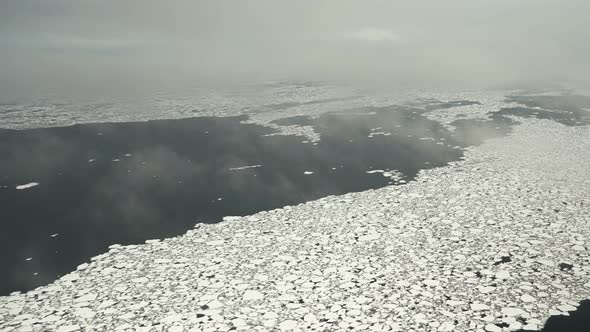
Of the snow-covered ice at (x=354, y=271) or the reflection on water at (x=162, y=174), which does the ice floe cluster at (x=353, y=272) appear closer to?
the snow-covered ice at (x=354, y=271)

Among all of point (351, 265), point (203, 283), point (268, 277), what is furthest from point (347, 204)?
point (203, 283)

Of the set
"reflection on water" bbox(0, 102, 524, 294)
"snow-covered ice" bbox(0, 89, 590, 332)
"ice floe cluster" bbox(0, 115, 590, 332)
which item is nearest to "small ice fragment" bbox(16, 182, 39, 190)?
"reflection on water" bbox(0, 102, 524, 294)

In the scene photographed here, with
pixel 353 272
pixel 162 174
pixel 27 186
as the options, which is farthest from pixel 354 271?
pixel 27 186

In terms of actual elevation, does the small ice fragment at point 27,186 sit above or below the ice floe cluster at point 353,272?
above

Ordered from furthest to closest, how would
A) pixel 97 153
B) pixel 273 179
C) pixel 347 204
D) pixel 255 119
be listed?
pixel 255 119, pixel 97 153, pixel 273 179, pixel 347 204

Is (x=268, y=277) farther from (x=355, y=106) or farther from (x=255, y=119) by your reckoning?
(x=355, y=106)

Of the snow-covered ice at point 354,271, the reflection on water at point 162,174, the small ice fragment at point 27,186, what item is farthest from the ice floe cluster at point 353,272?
the small ice fragment at point 27,186
